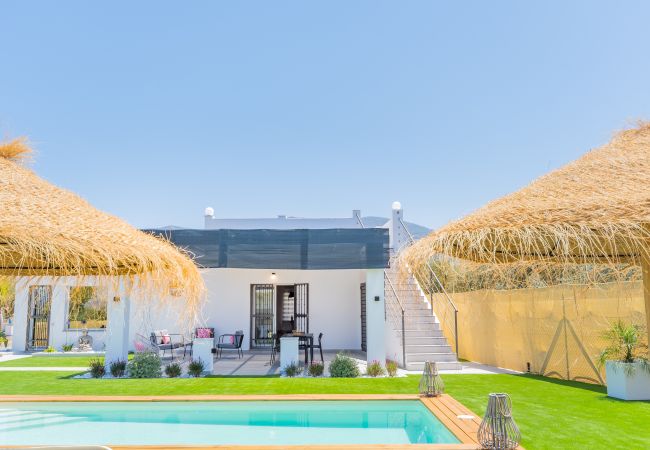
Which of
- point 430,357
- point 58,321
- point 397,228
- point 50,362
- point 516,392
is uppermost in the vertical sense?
point 397,228

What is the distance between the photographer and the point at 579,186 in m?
4.62

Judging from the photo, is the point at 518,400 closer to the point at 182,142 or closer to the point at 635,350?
the point at 635,350

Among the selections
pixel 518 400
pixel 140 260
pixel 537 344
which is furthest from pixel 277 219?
pixel 140 260

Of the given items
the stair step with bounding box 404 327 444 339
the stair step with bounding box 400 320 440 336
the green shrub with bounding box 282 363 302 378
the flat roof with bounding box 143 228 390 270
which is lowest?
the green shrub with bounding box 282 363 302 378

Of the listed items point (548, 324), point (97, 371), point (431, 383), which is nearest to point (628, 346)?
point (548, 324)

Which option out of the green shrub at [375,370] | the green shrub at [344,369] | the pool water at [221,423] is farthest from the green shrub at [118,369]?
the green shrub at [375,370]

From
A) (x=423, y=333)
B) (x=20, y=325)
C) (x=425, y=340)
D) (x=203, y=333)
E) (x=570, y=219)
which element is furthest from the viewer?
(x=20, y=325)

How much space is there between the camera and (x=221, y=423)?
310 inches

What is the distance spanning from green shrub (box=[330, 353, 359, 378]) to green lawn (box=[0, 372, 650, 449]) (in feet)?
1.41

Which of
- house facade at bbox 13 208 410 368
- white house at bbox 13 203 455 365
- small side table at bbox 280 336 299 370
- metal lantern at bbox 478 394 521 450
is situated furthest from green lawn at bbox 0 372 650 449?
house facade at bbox 13 208 410 368

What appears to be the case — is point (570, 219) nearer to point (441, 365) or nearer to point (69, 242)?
point (69, 242)

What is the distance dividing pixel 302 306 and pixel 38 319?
9662 millimetres

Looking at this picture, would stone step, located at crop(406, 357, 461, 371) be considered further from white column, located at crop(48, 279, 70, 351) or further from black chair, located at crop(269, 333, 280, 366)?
white column, located at crop(48, 279, 70, 351)

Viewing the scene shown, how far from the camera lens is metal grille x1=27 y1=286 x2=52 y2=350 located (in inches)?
731
